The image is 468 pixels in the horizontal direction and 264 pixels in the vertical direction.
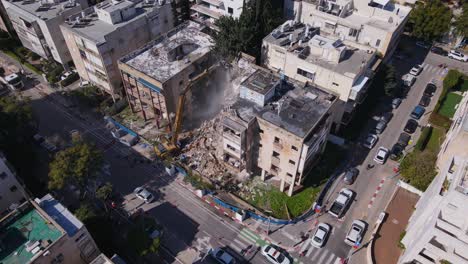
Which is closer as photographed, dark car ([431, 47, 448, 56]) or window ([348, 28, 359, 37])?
window ([348, 28, 359, 37])

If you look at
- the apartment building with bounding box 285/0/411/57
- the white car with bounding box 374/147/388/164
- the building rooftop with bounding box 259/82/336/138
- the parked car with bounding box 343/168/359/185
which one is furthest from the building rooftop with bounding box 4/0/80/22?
the white car with bounding box 374/147/388/164

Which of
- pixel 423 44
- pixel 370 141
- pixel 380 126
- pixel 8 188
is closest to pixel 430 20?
pixel 423 44

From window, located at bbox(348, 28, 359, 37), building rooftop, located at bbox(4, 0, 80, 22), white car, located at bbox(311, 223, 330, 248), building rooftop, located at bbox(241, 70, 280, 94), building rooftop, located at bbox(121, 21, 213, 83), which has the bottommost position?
white car, located at bbox(311, 223, 330, 248)

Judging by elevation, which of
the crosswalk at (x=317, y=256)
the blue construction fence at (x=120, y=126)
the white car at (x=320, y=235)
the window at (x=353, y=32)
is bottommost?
the crosswalk at (x=317, y=256)

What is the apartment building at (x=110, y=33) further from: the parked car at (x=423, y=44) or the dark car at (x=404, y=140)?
the parked car at (x=423, y=44)

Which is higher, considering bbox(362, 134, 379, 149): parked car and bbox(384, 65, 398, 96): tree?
bbox(384, 65, 398, 96): tree

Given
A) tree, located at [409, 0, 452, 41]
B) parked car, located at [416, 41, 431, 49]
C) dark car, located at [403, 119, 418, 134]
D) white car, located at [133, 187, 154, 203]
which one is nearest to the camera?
white car, located at [133, 187, 154, 203]

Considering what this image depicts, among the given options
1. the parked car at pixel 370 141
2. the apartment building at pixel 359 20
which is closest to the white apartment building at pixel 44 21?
the apartment building at pixel 359 20

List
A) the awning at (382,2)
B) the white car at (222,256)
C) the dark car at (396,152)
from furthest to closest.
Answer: the awning at (382,2), the dark car at (396,152), the white car at (222,256)

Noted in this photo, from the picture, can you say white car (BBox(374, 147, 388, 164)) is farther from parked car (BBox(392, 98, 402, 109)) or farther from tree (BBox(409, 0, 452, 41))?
tree (BBox(409, 0, 452, 41))
